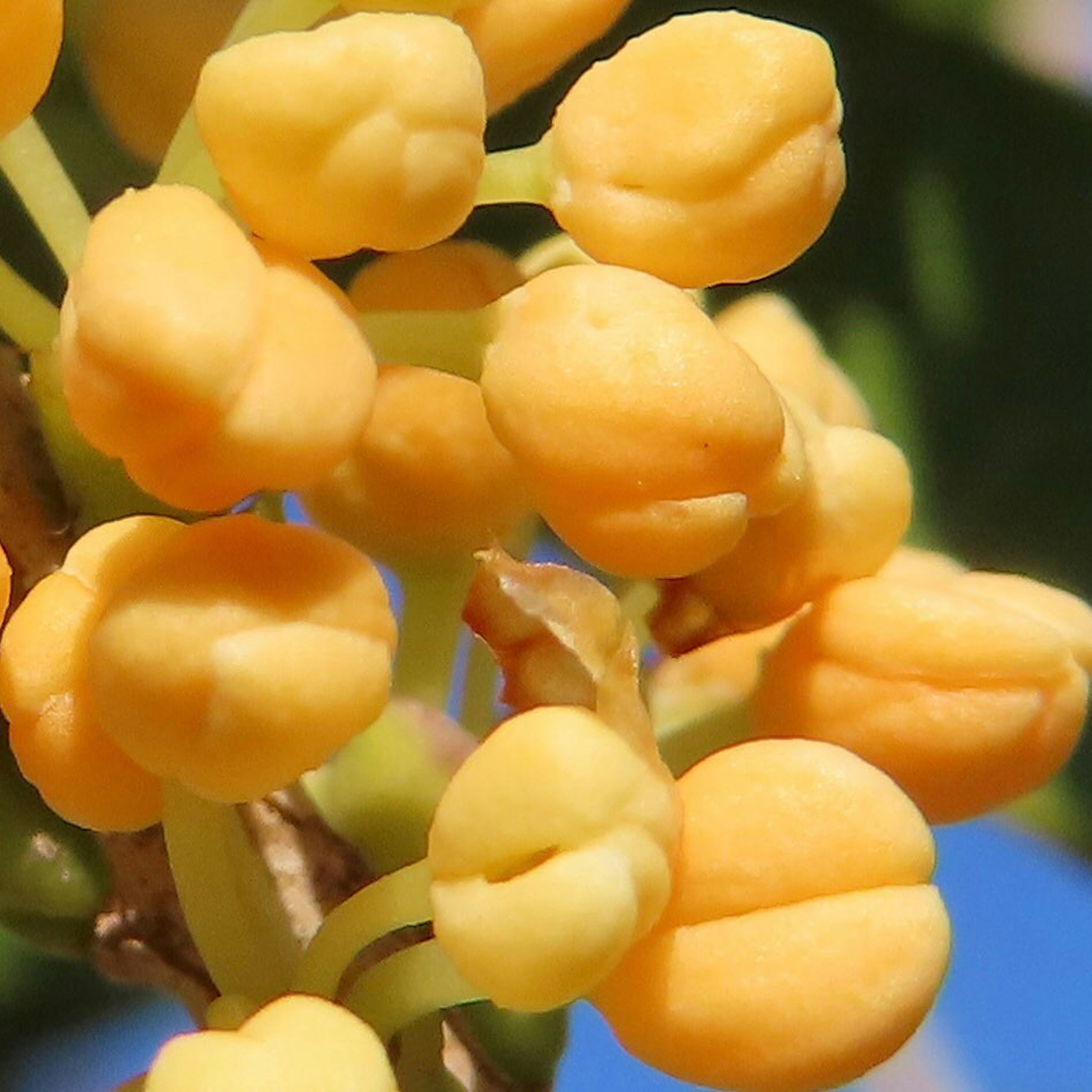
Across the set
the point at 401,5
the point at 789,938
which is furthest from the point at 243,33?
the point at 789,938

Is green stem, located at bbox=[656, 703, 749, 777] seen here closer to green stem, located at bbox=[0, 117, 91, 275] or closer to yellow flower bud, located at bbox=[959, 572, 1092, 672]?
yellow flower bud, located at bbox=[959, 572, 1092, 672]

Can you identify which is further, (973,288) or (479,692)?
(973,288)

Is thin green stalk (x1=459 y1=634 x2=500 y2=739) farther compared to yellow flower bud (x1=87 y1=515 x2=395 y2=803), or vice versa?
thin green stalk (x1=459 y1=634 x2=500 y2=739)

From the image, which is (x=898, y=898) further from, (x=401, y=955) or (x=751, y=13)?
(x=751, y=13)

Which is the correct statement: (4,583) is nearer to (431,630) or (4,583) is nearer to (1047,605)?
(431,630)

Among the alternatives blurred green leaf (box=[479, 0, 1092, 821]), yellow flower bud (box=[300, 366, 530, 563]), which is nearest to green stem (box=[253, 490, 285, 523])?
yellow flower bud (box=[300, 366, 530, 563])

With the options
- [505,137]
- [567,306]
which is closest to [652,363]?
[567,306]

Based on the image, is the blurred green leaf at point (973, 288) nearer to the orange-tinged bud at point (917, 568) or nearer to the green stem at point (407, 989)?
the orange-tinged bud at point (917, 568)
